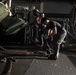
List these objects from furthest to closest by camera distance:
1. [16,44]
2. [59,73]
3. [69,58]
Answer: [16,44], [69,58], [59,73]

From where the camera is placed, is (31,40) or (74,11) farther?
(74,11)

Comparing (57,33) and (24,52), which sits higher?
(57,33)

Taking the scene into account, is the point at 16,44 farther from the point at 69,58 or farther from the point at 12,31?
the point at 69,58

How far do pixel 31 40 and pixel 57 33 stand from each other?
2070 millimetres

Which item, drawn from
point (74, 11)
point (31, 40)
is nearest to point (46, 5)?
point (74, 11)

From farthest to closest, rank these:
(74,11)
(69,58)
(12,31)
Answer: (74,11)
(12,31)
(69,58)

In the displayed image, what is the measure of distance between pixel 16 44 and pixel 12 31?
93 centimetres

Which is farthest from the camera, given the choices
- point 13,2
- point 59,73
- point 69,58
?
point 13,2

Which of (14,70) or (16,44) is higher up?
(14,70)

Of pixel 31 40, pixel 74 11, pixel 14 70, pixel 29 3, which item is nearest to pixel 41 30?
pixel 31 40

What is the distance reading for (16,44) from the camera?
37.2 ft

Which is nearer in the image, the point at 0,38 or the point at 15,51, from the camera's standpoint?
the point at 15,51

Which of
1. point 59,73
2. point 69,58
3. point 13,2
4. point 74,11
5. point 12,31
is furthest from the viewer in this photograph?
point 13,2

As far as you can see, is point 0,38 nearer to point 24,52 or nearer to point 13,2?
point 24,52
